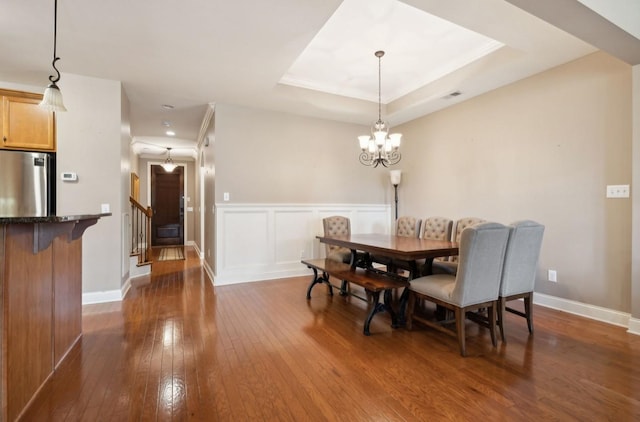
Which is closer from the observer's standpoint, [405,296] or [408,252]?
[408,252]

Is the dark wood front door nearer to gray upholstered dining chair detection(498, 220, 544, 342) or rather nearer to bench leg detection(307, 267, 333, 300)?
bench leg detection(307, 267, 333, 300)

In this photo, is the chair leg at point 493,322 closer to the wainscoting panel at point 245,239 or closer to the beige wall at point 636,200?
the beige wall at point 636,200

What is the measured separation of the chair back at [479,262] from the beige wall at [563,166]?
58.7 inches

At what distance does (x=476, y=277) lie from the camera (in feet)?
7.17

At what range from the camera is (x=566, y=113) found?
3137 mm

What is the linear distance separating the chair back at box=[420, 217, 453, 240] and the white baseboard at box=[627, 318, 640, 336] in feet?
5.55

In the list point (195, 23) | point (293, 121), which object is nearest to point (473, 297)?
→ point (195, 23)

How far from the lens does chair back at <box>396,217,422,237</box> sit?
4.10 metres

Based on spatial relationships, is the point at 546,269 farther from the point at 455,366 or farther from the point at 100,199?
the point at 100,199

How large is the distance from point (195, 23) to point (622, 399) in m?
3.94

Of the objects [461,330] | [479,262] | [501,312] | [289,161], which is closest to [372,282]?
[461,330]

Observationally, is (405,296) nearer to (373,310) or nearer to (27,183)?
(373,310)

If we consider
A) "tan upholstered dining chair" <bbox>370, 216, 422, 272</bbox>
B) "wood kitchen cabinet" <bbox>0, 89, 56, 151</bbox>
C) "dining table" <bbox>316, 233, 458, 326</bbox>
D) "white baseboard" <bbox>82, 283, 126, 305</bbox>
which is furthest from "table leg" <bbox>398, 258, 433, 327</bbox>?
"wood kitchen cabinet" <bbox>0, 89, 56, 151</bbox>

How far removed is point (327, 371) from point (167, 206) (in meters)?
8.40
